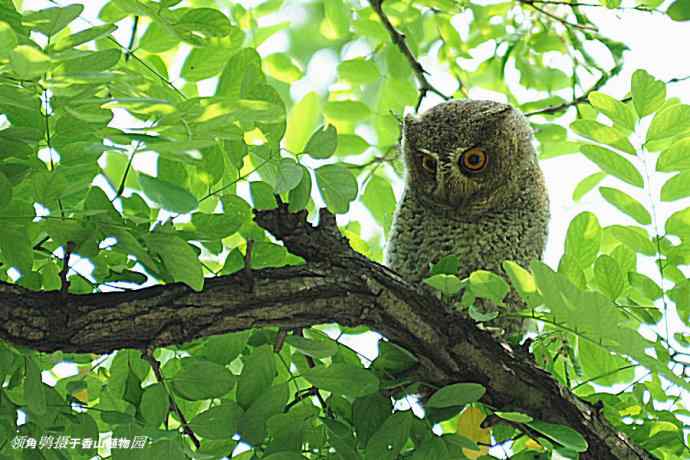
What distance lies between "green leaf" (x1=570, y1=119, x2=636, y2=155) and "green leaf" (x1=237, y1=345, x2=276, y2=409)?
65 centimetres

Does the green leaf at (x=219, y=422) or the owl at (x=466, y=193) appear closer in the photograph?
the green leaf at (x=219, y=422)

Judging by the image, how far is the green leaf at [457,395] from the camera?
144 centimetres

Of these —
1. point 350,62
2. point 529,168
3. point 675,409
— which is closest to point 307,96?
point 350,62

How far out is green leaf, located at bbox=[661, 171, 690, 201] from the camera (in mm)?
1602

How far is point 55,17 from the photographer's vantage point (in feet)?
3.72

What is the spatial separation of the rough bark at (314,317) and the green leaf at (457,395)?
8 cm

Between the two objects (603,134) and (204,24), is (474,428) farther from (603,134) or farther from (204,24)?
(204,24)

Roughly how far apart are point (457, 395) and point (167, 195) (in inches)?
22.4

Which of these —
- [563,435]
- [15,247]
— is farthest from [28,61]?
[563,435]

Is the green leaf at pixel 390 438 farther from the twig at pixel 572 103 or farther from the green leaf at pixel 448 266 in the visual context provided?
the twig at pixel 572 103

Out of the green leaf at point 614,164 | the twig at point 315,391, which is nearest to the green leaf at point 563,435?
the twig at point 315,391

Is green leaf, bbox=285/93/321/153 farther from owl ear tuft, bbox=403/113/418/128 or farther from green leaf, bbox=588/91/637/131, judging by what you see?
green leaf, bbox=588/91/637/131

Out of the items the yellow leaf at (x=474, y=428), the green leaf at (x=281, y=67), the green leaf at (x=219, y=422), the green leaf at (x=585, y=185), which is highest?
the green leaf at (x=281, y=67)

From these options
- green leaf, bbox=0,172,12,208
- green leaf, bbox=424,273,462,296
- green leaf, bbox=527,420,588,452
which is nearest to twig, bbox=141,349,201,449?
green leaf, bbox=0,172,12,208
